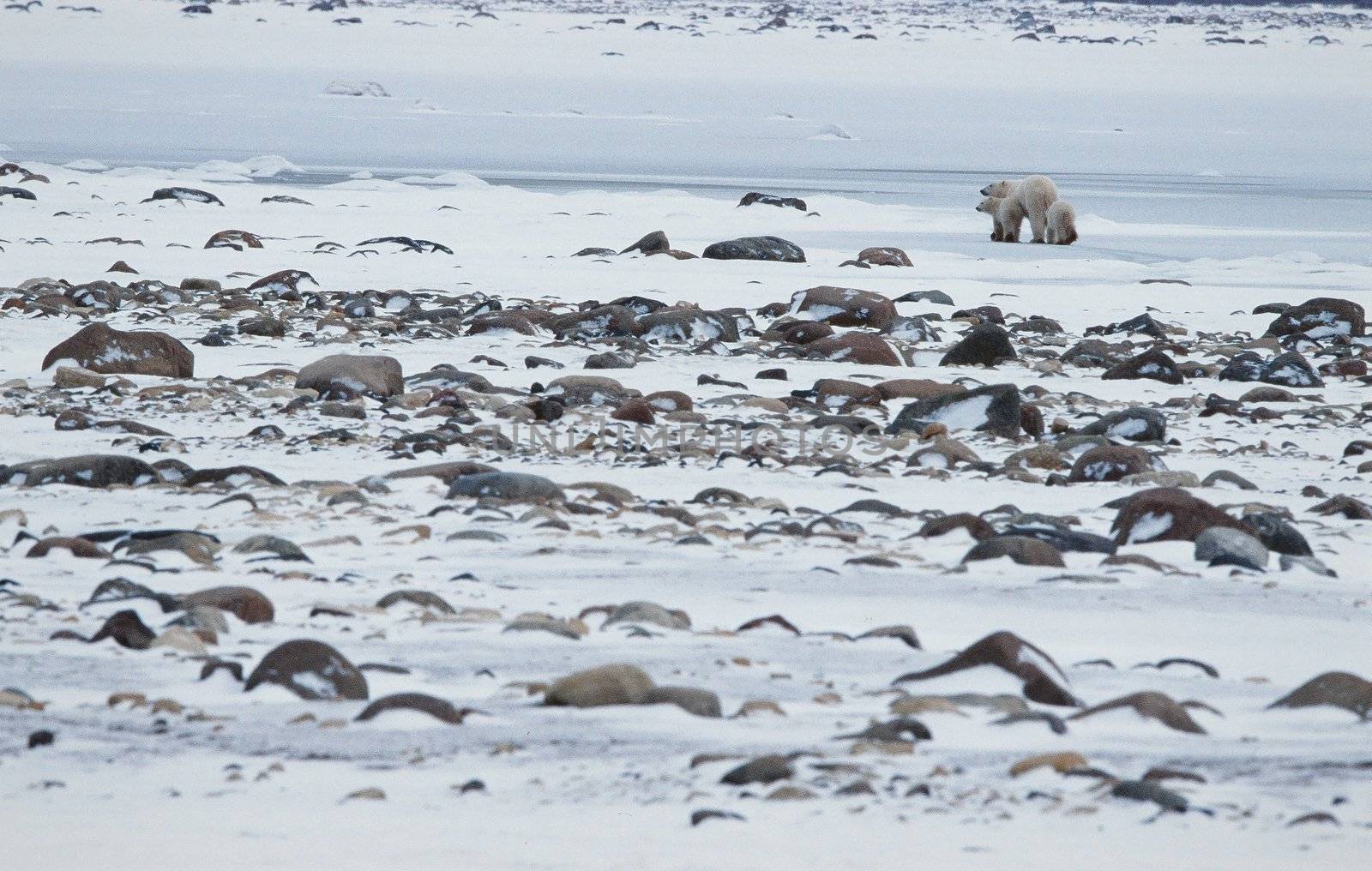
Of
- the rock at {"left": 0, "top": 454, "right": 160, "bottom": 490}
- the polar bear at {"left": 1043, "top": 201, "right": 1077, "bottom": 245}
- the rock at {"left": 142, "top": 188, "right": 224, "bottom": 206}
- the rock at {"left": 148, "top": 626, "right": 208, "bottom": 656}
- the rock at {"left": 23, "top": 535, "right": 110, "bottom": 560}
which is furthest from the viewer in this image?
the rock at {"left": 142, "top": 188, "right": 224, "bottom": 206}

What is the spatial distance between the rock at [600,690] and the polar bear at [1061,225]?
446 inches

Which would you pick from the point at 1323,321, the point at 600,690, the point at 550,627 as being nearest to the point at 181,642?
the point at 550,627

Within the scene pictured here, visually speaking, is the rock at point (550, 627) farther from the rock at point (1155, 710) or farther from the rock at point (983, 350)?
the rock at point (983, 350)

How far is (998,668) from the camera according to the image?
274 cm

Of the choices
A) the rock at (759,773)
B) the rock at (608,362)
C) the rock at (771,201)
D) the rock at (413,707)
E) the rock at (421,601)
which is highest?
the rock at (771,201)

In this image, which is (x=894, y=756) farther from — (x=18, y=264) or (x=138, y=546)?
(x=18, y=264)

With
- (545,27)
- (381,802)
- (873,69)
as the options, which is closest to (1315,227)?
(381,802)

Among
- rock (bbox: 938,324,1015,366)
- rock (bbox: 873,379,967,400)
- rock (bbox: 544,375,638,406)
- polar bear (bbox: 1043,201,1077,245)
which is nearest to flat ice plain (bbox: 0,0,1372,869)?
rock (bbox: 938,324,1015,366)

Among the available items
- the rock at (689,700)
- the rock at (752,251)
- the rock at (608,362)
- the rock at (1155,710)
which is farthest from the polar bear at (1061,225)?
the rock at (689,700)

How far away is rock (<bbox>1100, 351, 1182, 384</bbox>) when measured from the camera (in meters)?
7.04

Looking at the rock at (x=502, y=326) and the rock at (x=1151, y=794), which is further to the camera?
the rock at (x=502, y=326)

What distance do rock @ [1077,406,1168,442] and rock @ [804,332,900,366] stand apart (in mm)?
1719

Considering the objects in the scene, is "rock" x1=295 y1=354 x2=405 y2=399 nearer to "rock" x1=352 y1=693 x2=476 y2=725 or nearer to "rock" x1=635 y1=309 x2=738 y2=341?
"rock" x1=635 y1=309 x2=738 y2=341

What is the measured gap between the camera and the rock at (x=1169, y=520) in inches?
154
